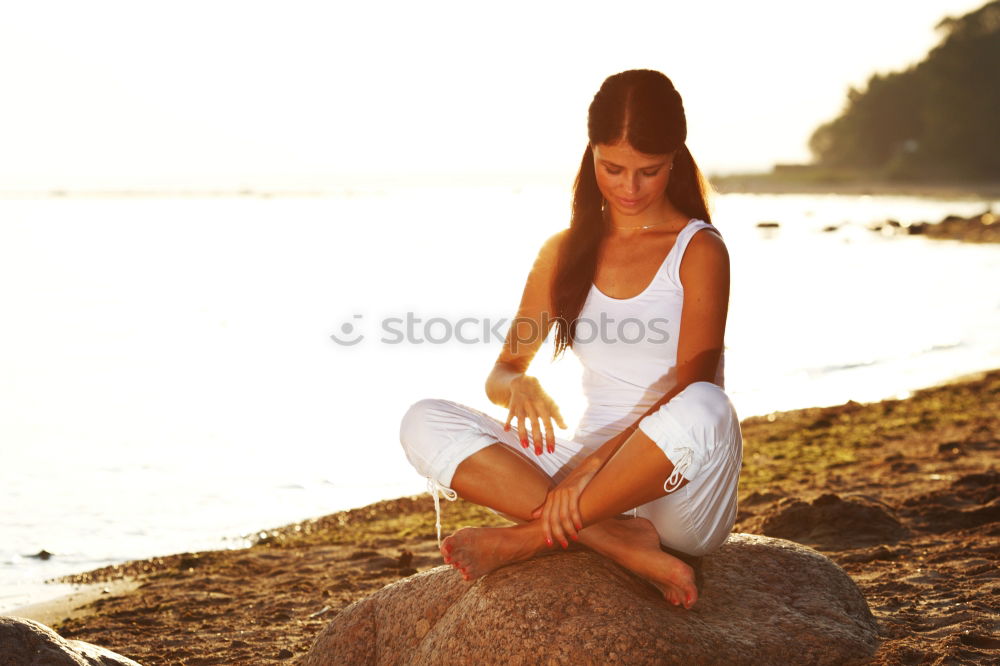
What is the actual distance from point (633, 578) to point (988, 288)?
23.0 metres

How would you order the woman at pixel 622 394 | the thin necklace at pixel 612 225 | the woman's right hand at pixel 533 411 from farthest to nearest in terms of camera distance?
the thin necklace at pixel 612 225, the woman's right hand at pixel 533 411, the woman at pixel 622 394

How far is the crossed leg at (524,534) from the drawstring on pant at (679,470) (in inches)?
2.6

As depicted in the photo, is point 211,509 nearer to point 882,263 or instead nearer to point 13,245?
point 882,263

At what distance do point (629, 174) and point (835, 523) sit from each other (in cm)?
300

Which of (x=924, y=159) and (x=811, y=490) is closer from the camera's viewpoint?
(x=811, y=490)

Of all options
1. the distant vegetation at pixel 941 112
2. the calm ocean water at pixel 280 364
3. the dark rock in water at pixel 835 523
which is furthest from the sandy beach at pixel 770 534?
the distant vegetation at pixel 941 112

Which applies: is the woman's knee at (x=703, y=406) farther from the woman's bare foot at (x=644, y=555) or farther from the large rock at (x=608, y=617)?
the large rock at (x=608, y=617)

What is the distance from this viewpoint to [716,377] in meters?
3.94

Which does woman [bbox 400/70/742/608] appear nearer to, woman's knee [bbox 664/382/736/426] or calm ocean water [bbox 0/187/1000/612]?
woman's knee [bbox 664/382/736/426]

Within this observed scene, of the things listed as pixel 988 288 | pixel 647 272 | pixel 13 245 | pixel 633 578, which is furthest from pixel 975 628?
pixel 13 245

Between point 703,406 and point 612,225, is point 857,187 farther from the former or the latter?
point 703,406

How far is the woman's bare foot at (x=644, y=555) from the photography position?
3.59 metres

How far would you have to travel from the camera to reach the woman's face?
152 inches

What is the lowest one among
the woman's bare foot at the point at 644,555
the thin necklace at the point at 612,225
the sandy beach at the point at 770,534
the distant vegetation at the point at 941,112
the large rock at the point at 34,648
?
the sandy beach at the point at 770,534
